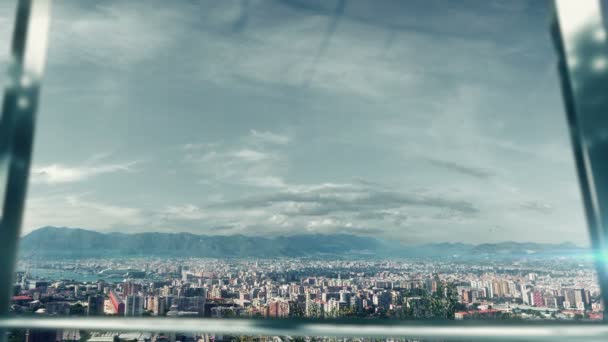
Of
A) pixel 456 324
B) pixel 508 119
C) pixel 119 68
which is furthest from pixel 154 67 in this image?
pixel 456 324

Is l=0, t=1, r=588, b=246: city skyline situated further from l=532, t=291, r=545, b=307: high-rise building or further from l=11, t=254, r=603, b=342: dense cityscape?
l=532, t=291, r=545, b=307: high-rise building

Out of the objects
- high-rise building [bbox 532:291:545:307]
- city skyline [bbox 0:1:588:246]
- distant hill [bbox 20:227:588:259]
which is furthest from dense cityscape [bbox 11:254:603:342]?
city skyline [bbox 0:1:588:246]

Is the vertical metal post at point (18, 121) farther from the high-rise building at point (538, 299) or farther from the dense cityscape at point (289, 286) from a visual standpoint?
the high-rise building at point (538, 299)

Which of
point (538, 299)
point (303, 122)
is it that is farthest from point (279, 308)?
point (303, 122)

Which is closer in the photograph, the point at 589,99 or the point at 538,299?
the point at 589,99

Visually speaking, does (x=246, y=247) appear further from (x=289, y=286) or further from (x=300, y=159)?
(x=300, y=159)

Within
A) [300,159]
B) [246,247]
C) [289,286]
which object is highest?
[300,159]

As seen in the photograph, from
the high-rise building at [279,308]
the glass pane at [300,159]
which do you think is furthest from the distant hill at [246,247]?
the high-rise building at [279,308]
